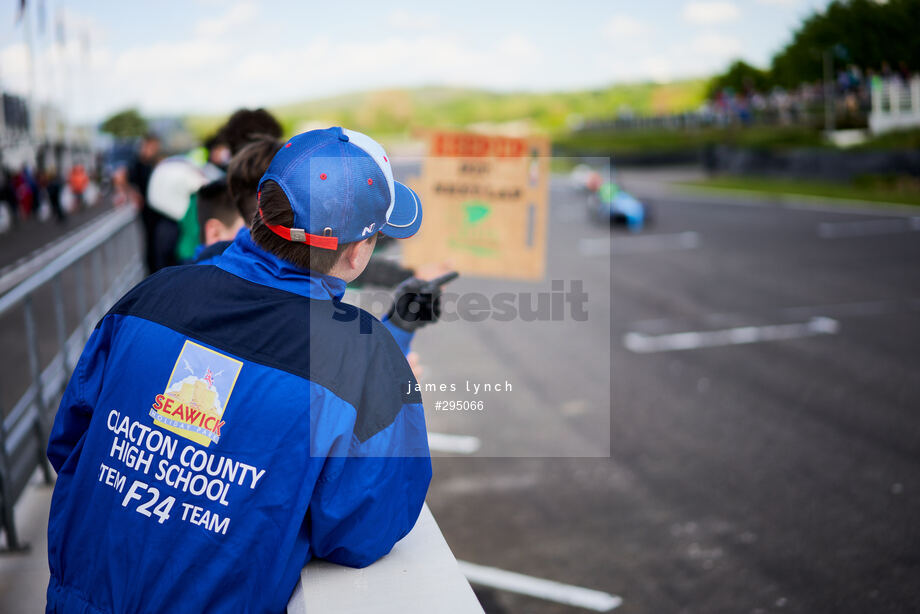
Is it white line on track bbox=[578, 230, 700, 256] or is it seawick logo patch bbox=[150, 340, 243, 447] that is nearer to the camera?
seawick logo patch bbox=[150, 340, 243, 447]

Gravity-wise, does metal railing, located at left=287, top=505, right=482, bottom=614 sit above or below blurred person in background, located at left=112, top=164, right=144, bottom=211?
below

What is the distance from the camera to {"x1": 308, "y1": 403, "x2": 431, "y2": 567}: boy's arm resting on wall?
5.20ft

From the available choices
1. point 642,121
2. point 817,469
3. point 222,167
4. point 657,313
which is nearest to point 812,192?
point 657,313

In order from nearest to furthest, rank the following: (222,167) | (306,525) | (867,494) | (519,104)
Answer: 1. (306,525)
2. (222,167)
3. (867,494)
4. (519,104)

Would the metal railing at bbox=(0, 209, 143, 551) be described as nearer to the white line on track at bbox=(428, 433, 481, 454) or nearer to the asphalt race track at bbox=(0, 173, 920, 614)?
the asphalt race track at bbox=(0, 173, 920, 614)

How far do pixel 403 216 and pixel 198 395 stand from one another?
62 centimetres

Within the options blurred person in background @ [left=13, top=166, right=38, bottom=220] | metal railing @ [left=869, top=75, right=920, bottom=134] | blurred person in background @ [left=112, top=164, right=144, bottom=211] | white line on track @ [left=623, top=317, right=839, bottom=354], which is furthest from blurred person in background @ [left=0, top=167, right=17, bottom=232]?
metal railing @ [left=869, top=75, right=920, bottom=134]

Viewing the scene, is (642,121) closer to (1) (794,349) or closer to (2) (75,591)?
(1) (794,349)

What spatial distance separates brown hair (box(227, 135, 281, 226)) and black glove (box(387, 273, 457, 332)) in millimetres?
722

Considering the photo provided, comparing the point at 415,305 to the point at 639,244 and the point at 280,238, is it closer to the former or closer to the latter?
the point at 280,238

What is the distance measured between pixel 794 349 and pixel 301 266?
7.45 m

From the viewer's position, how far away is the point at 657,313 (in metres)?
10.1

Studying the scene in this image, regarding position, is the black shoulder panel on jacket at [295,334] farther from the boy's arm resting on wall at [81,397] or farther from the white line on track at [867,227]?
the white line on track at [867,227]

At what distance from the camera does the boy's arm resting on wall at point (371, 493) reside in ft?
5.20
